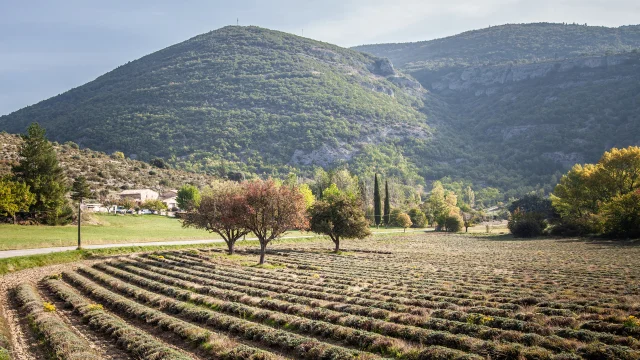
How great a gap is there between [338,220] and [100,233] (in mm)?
29875

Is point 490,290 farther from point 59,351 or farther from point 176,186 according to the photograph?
point 176,186

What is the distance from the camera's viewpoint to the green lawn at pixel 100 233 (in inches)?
1640

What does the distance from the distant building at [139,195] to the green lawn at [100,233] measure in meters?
18.3

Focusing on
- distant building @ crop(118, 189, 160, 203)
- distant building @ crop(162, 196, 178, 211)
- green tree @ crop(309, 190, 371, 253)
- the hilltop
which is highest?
the hilltop

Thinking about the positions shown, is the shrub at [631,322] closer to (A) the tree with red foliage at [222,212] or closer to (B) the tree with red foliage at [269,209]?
(B) the tree with red foliage at [269,209]

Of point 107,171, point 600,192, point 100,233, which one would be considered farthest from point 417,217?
point 100,233

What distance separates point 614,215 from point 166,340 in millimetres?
62530

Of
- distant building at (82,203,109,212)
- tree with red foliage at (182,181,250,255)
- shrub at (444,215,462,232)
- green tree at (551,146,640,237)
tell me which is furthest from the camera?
shrub at (444,215,462,232)

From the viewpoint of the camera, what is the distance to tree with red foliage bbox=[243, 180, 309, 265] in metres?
34.3

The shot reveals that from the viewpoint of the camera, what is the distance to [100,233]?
173ft

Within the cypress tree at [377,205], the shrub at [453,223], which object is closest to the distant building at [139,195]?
the cypress tree at [377,205]

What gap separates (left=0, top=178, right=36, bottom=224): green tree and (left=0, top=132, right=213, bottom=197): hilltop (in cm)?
1829

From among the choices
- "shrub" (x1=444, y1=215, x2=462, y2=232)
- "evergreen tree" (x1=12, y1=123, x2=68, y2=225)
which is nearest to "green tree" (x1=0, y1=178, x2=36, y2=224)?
"evergreen tree" (x1=12, y1=123, x2=68, y2=225)

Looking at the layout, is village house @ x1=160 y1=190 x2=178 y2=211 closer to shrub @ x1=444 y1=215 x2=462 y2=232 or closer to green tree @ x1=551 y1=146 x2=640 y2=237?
shrub @ x1=444 y1=215 x2=462 y2=232
